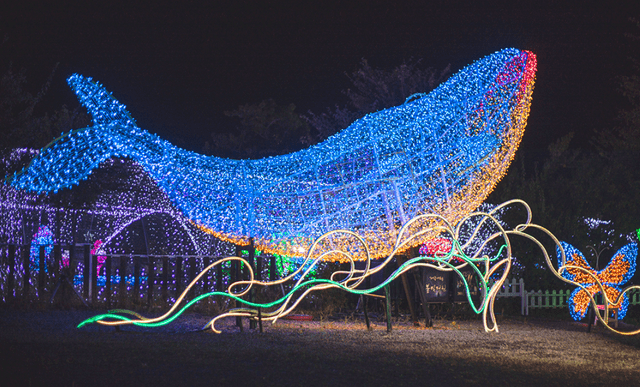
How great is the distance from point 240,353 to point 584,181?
14241mm

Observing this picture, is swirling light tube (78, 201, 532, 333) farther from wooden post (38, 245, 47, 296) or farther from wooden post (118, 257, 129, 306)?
wooden post (38, 245, 47, 296)

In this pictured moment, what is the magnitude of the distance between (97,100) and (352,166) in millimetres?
3903

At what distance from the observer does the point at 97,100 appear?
9.19m

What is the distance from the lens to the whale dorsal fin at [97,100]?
30.2 feet

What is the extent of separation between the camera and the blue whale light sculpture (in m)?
8.87

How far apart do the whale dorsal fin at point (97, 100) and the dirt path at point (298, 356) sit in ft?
9.62

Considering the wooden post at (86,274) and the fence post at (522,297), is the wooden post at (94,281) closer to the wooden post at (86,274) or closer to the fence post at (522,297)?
the wooden post at (86,274)

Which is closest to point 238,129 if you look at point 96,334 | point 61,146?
point 61,146

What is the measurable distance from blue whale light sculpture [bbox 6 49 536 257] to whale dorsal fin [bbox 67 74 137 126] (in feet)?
0.05

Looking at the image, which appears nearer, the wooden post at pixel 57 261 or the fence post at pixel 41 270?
the fence post at pixel 41 270

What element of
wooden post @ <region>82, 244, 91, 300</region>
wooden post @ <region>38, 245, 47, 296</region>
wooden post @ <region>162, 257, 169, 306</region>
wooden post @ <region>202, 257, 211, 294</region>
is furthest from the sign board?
wooden post @ <region>38, 245, 47, 296</region>

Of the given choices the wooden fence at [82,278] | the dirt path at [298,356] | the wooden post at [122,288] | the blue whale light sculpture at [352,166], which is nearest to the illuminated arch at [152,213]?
the wooden fence at [82,278]

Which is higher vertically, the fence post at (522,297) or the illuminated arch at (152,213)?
the illuminated arch at (152,213)

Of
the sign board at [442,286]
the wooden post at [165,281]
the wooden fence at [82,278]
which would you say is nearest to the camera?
the wooden fence at [82,278]
